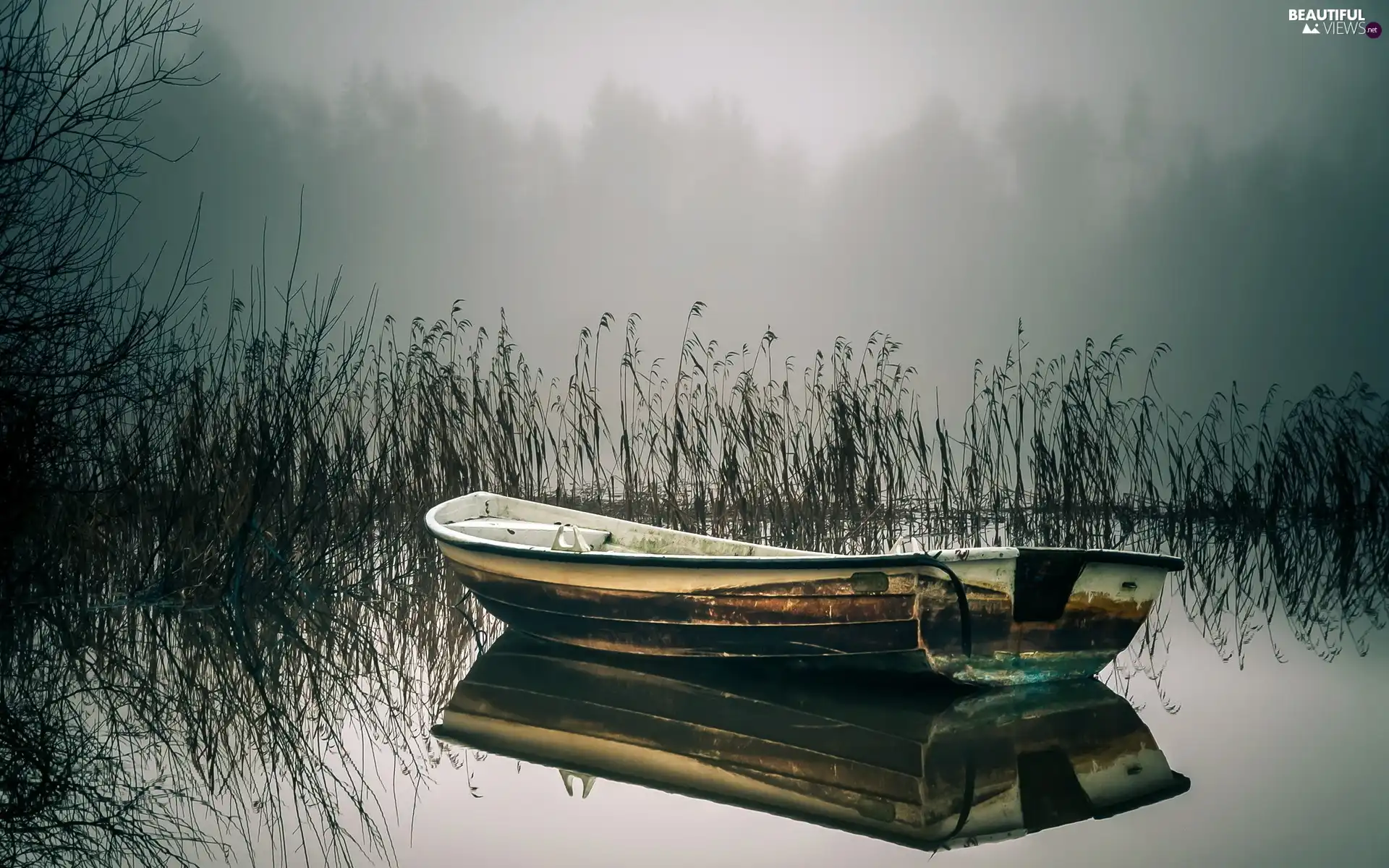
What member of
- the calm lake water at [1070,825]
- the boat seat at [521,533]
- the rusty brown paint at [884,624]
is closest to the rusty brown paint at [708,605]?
the rusty brown paint at [884,624]

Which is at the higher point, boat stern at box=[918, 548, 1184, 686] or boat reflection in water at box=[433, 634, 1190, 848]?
boat stern at box=[918, 548, 1184, 686]

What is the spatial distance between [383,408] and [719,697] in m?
3.64

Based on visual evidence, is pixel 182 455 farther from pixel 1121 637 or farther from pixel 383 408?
pixel 1121 637

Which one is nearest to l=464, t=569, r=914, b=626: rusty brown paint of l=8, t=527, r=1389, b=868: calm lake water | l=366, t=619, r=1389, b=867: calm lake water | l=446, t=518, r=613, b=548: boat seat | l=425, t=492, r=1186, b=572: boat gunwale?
l=425, t=492, r=1186, b=572: boat gunwale

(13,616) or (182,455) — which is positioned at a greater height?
(182,455)

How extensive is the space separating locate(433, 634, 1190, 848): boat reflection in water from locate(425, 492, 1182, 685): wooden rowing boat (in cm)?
15

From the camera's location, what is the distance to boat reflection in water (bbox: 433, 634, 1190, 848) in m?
2.82

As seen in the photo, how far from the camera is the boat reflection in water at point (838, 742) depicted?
2820 mm

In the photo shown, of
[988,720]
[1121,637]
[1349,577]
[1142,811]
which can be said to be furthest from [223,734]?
[1349,577]

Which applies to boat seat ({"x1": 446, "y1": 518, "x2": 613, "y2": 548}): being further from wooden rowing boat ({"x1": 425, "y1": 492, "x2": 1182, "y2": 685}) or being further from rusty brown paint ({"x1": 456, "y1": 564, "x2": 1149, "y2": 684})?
rusty brown paint ({"x1": 456, "y1": 564, "x2": 1149, "y2": 684})

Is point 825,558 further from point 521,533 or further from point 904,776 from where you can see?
point 521,533

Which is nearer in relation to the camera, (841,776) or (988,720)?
(841,776)

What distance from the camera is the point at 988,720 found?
3.58 metres

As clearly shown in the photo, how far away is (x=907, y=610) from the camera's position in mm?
3867
